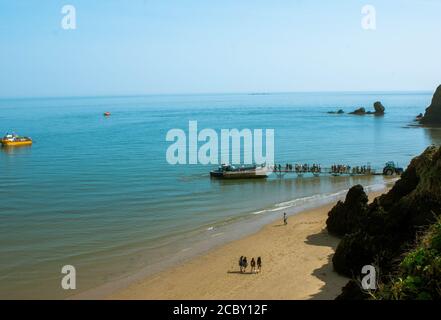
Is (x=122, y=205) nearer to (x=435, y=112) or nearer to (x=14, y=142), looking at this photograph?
(x=14, y=142)

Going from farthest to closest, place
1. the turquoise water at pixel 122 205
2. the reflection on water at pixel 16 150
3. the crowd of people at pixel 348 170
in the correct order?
the reflection on water at pixel 16 150 → the crowd of people at pixel 348 170 → the turquoise water at pixel 122 205

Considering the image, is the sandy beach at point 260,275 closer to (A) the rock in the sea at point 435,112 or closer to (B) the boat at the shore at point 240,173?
(B) the boat at the shore at point 240,173

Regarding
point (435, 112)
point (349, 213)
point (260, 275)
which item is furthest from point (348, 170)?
point (435, 112)

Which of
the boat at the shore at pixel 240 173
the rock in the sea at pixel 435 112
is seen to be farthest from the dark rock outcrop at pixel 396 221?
the rock in the sea at pixel 435 112
